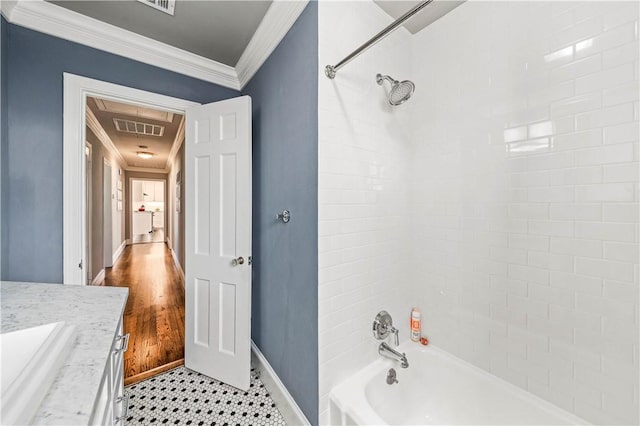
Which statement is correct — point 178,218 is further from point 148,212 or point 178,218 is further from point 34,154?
point 148,212

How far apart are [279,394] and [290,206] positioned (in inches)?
48.9

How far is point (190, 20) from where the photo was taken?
5.52ft

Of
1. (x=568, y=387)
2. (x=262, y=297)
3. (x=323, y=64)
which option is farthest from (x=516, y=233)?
(x=262, y=297)

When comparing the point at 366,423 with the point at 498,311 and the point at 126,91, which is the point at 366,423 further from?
the point at 126,91

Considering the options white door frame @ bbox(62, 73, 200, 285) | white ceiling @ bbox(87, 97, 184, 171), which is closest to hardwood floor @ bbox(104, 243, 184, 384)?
white door frame @ bbox(62, 73, 200, 285)

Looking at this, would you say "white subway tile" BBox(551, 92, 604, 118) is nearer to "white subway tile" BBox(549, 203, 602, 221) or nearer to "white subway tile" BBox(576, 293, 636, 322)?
"white subway tile" BBox(549, 203, 602, 221)

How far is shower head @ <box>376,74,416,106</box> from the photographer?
54.1 inches

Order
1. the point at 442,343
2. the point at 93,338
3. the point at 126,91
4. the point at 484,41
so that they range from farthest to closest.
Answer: the point at 126,91 < the point at 442,343 < the point at 484,41 < the point at 93,338

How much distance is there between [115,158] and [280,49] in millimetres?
5859

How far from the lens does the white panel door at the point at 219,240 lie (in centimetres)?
182

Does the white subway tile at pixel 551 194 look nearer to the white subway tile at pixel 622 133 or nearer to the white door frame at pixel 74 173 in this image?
the white subway tile at pixel 622 133

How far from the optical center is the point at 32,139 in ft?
5.08

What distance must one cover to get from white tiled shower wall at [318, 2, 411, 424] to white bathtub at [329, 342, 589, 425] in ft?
0.31

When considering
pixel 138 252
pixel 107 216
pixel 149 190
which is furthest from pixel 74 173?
pixel 149 190
